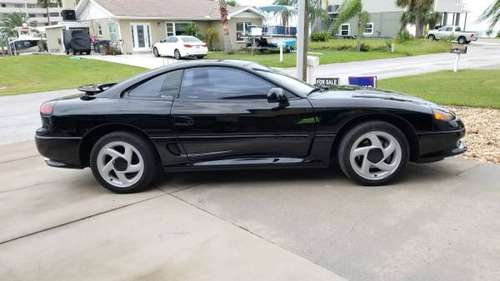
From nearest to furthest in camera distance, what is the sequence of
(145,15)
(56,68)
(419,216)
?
(419,216) → (56,68) → (145,15)

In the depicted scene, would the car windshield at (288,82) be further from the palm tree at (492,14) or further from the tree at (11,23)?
the tree at (11,23)

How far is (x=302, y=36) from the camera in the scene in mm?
8102

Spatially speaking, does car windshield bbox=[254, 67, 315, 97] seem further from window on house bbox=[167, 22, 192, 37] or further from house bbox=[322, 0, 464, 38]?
house bbox=[322, 0, 464, 38]

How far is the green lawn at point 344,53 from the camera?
76.4ft

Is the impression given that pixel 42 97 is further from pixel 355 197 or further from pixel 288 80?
pixel 355 197

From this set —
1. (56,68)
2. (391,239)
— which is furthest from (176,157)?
(56,68)

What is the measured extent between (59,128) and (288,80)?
262 cm

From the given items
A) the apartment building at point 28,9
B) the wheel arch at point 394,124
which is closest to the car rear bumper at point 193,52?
the wheel arch at point 394,124

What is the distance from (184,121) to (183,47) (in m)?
21.8

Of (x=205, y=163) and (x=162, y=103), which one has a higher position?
(x=162, y=103)

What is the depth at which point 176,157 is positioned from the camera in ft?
14.9

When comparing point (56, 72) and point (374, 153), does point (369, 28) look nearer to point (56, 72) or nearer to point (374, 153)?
point (56, 72)

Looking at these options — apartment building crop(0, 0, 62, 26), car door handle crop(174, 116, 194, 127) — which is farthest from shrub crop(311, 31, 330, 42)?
apartment building crop(0, 0, 62, 26)

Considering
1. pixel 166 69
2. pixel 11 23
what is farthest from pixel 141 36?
pixel 11 23
